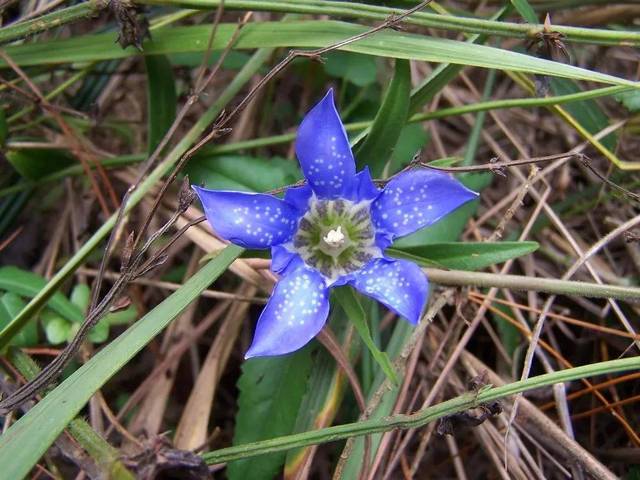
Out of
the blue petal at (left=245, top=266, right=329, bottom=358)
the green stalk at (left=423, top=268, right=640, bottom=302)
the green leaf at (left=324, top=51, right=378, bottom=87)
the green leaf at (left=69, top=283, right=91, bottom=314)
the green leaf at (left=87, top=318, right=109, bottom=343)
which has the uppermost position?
the green leaf at (left=324, top=51, right=378, bottom=87)

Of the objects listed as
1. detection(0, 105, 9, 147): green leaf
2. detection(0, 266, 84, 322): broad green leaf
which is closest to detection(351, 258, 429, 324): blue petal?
detection(0, 266, 84, 322): broad green leaf

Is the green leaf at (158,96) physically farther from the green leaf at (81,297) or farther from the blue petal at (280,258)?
the blue petal at (280,258)

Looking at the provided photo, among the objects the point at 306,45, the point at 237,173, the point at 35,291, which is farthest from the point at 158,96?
the point at 35,291

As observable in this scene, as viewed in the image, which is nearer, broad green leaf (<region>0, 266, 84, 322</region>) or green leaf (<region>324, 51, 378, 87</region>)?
broad green leaf (<region>0, 266, 84, 322</region>)

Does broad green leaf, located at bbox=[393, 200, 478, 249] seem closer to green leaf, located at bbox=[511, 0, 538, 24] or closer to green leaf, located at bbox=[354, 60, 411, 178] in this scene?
green leaf, located at bbox=[354, 60, 411, 178]

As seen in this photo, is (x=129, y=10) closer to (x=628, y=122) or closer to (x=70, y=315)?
(x=70, y=315)

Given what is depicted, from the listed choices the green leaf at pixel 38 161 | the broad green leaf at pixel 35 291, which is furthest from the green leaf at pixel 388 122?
the green leaf at pixel 38 161
